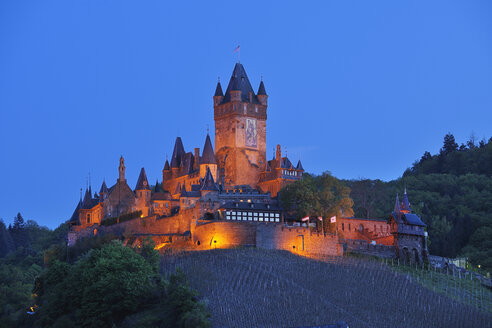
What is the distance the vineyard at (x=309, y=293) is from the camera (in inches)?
2768

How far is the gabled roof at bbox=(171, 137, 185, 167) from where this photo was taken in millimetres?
105875

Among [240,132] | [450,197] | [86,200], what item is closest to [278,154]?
[240,132]

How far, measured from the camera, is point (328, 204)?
9056 centimetres

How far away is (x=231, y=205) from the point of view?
296 ft

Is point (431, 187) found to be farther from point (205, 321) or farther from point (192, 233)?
point (205, 321)

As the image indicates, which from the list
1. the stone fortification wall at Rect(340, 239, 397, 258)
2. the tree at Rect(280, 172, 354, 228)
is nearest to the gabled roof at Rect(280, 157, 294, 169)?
the tree at Rect(280, 172, 354, 228)

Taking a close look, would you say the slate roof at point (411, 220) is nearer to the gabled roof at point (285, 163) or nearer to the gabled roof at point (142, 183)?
the gabled roof at point (285, 163)

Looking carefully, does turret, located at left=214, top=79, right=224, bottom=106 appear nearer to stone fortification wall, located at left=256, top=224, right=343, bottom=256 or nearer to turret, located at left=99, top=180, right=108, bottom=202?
turret, located at left=99, top=180, right=108, bottom=202

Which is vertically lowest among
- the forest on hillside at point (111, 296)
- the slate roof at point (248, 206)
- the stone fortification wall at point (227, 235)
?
the forest on hillside at point (111, 296)

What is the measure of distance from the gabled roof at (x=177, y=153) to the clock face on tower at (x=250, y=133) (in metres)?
8.37

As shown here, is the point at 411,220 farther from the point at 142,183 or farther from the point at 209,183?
the point at 142,183

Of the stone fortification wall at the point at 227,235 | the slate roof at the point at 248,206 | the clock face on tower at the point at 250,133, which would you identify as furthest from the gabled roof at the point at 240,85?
the stone fortification wall at the point at 227,235

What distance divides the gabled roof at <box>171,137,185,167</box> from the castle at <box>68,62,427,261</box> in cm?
13

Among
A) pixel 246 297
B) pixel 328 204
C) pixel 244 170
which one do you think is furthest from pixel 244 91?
pixel 246 297
